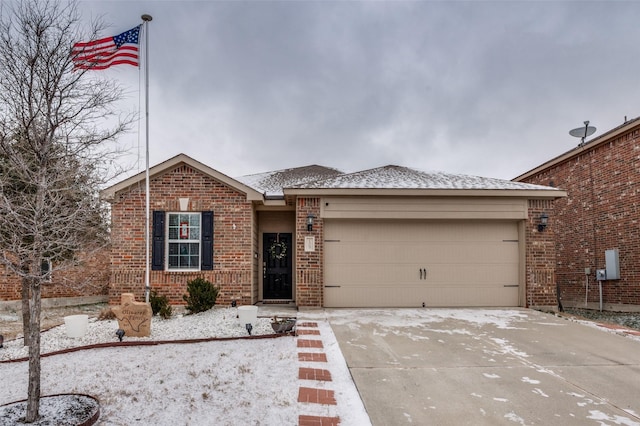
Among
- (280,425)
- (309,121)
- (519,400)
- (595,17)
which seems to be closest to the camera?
(280,425)

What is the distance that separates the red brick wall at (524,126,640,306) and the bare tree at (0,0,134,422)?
37.8 ft

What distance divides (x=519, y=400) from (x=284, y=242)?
293 inches

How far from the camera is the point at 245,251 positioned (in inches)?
356

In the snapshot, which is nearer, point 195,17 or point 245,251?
point 245,251

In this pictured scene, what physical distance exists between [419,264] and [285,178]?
621 centimetres

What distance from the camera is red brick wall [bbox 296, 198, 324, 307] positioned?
8.68m

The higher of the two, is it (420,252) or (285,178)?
(285,178)

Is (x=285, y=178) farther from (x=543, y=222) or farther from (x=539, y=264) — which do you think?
(x=539, y=264)

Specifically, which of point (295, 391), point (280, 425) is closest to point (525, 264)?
point (295, 391)

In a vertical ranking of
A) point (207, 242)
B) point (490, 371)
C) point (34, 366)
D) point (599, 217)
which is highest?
point (599, 217)

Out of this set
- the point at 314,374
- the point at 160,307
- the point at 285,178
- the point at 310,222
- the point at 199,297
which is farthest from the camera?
the point at 285,178

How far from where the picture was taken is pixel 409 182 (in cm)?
936

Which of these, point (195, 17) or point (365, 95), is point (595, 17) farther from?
point (195, 17)

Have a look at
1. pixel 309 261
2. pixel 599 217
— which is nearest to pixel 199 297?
pixel 309 261
